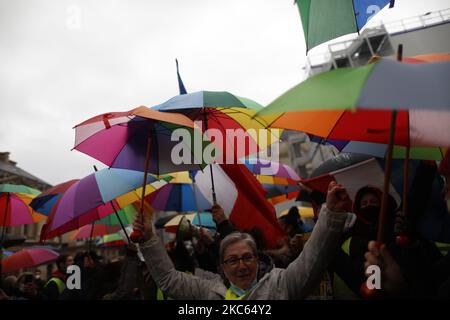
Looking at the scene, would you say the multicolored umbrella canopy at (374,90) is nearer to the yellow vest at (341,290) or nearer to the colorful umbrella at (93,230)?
the yellow vest at (341,290)

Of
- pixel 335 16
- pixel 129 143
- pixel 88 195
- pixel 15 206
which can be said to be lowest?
pixel 15 206

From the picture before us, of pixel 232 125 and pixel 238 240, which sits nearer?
pixel 238 240

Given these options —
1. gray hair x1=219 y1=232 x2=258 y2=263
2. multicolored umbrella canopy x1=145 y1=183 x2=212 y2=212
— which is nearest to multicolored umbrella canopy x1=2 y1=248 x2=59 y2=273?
multicolored umbrella canopy x1=145 y1=183 x2=212 y2=212

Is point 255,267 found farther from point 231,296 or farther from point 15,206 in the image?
point 15,206

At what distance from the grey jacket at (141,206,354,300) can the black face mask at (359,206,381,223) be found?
1.60 ft

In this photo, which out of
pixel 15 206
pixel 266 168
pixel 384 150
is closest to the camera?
pixel 384 150

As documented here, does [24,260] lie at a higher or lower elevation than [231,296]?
lower

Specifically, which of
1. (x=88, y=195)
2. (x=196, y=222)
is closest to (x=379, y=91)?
(x=88, y=195)

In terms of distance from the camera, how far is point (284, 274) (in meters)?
2.15

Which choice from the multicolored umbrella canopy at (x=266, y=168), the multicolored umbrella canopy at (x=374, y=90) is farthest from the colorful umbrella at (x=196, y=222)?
the multicolored umbrella canopy at (x=374, y=90)

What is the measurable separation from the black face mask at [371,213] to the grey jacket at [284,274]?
0.49 metres

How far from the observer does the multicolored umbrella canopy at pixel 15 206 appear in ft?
17.6

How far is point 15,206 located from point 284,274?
5.35m
